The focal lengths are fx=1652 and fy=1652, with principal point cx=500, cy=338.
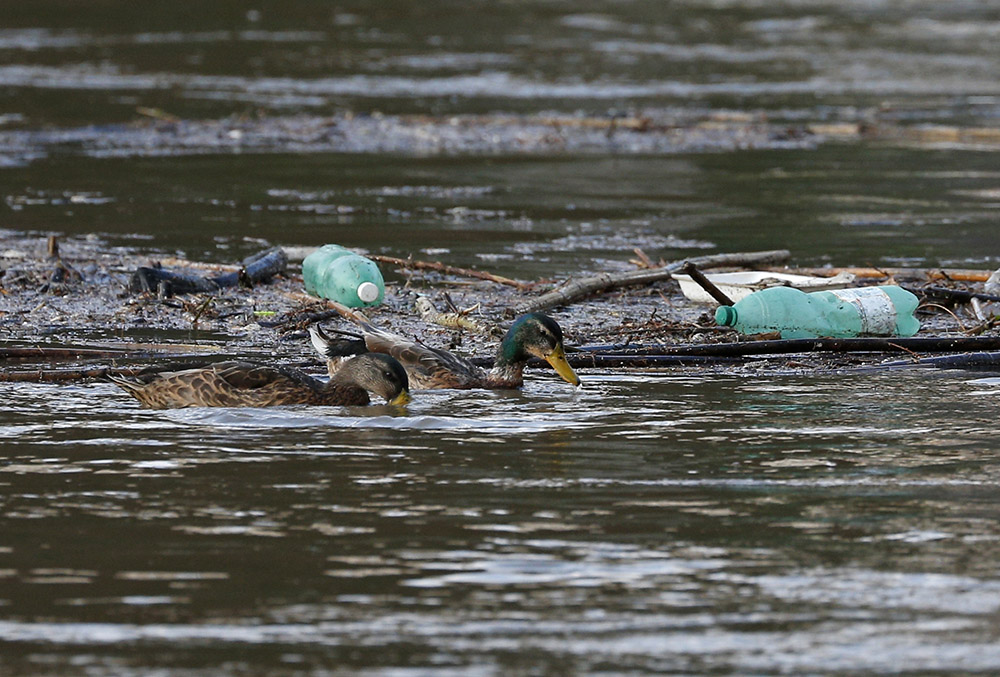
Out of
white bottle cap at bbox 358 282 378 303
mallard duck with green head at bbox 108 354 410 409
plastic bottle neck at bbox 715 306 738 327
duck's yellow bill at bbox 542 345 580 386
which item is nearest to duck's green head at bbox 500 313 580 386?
duck's yellow bill at bbox 542 345 580 386

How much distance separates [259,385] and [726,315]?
2.90 meters

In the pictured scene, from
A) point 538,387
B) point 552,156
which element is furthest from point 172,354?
point 552,156

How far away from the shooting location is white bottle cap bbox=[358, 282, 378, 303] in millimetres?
10086

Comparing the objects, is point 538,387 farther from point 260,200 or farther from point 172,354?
point 260,200

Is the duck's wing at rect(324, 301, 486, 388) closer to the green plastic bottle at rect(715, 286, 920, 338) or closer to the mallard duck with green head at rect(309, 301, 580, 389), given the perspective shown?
the mallard duck with green head at rect(309, 301, 580, 389)

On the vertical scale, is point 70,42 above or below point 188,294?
above

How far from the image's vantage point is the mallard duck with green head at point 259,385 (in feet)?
25.5

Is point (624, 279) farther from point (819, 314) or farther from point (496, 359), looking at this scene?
point (496, 359)

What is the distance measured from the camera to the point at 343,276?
34.1ft

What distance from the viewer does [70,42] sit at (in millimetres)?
32594

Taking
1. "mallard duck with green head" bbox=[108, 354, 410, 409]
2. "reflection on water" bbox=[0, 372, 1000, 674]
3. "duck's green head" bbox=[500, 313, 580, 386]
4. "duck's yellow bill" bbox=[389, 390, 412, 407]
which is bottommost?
"reflection on water" bbox=[0, 372, 1000, 674]

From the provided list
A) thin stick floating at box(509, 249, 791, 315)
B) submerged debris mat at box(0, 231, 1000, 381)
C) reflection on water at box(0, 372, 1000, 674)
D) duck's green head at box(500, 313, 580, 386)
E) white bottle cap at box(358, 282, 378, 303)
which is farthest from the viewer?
thin stick floating at box(509, 249, 791, 315)

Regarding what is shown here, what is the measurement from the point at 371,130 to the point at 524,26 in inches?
653

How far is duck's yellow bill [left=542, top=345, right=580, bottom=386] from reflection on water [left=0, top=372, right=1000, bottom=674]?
0.17 metres
